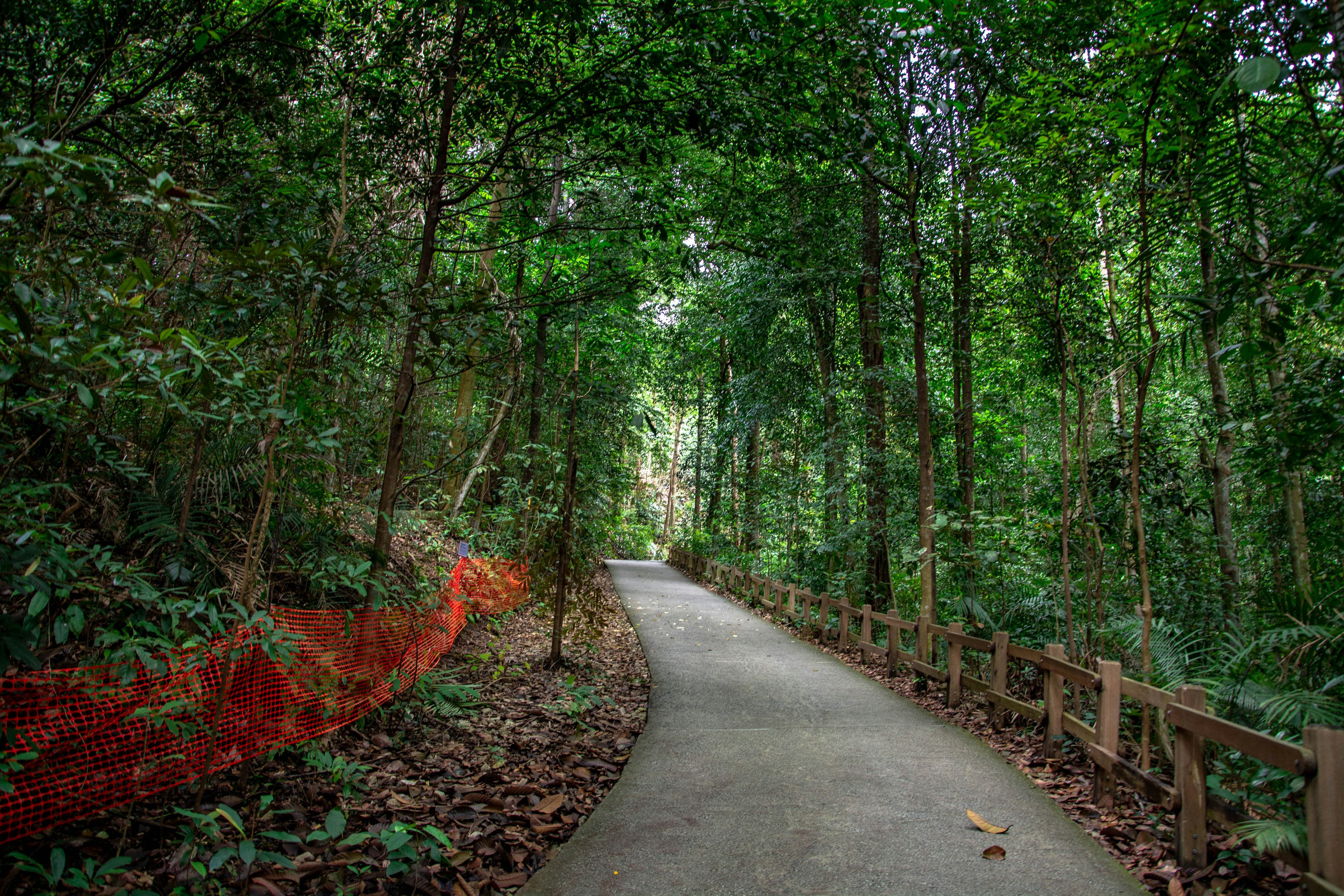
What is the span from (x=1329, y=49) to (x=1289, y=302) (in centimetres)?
292

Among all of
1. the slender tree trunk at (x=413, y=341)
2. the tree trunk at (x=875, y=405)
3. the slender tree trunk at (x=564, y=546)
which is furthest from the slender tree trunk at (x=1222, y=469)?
the slender tree trunk at (x=413, y=341)

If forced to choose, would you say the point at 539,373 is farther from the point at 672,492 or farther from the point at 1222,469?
the point at 672,492

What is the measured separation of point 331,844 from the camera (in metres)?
3.49

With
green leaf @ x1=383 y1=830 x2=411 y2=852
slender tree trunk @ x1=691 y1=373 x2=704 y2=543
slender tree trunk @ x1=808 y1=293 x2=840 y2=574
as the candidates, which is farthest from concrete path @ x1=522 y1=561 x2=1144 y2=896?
slender tree trunk @ x1=691 y1=373 x2=704 y2=543

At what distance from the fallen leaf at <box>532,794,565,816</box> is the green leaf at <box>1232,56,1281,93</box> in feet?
15.5

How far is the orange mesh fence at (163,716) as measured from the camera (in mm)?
3072

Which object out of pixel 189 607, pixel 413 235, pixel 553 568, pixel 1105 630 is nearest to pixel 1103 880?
pixel 1105 630

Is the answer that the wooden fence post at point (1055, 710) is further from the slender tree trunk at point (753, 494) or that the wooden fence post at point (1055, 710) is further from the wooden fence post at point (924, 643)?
the slender tree trunk at point (753, 494)

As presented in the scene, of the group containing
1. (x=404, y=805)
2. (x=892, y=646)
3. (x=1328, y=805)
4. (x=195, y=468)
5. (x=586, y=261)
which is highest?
(x=586, y=261)

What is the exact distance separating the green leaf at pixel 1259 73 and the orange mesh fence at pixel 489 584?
23.1ft

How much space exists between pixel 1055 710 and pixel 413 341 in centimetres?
562

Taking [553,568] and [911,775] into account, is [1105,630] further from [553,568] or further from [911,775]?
[553,568]

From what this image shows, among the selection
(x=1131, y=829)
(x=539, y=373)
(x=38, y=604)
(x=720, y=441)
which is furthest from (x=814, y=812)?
(x=720, y=441)

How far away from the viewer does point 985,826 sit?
14.2 feet
